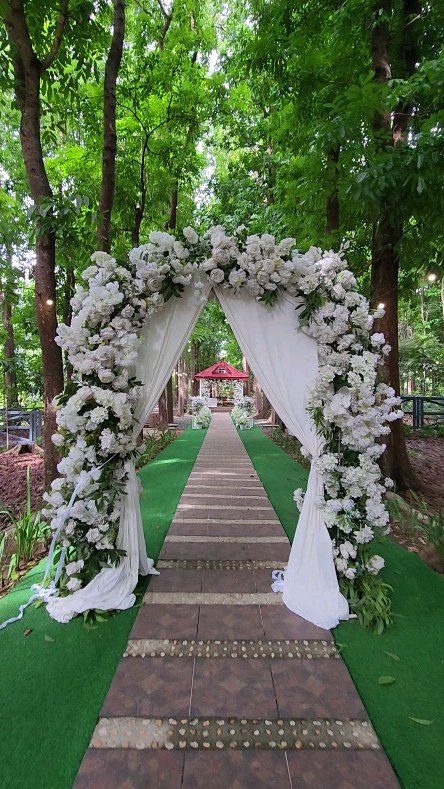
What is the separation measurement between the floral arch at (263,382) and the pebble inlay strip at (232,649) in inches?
9.1

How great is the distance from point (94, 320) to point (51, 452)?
1.87 meters

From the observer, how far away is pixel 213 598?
9.20ft

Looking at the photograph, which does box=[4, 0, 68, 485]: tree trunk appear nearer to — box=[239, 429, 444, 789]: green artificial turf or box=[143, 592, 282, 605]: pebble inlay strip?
box=[143, 592, 282, 605]: pebble inlay strip

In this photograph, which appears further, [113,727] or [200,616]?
[200,616]

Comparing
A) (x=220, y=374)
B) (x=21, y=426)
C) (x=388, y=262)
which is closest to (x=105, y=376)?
(x=388, y=262)

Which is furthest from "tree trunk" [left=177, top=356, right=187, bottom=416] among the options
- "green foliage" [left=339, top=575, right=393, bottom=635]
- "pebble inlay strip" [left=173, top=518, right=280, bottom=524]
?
"green foliage" [left=339, top=575, right=393, bottom=635]

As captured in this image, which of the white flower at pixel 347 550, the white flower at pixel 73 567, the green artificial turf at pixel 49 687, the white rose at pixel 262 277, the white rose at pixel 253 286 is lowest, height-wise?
the green artificial turf at pixel 49 687

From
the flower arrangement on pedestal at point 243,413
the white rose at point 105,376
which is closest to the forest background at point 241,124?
the white rose at point 105,376

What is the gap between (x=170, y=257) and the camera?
2678 millimetres

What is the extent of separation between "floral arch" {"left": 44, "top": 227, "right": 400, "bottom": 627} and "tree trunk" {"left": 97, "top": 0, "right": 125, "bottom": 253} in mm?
1992

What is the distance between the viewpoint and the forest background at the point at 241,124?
3.56m

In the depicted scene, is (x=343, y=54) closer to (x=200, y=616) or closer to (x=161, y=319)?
(x=161, y=319)

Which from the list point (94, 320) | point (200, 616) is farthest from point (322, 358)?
point (200, 616)

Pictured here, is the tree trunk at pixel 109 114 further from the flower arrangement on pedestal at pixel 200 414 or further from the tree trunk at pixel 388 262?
the flower arrangement on pedestal at pixel 200 414
